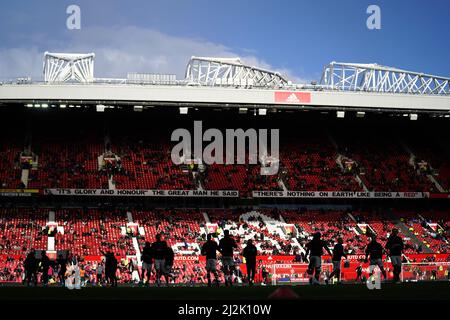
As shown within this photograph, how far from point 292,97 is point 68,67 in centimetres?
1656

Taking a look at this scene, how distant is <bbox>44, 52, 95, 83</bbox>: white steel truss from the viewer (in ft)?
182

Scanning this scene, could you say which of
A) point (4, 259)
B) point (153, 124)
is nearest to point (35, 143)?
point (153, 124)

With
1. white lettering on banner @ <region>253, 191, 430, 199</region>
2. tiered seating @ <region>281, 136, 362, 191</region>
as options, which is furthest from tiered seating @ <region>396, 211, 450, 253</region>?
tiered seating @ <region>281, 136, 362, 191</region>

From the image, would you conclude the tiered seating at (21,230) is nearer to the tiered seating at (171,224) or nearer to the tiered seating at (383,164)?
the tiered seating at (171,224)

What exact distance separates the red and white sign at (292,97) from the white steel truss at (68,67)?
44.7ft

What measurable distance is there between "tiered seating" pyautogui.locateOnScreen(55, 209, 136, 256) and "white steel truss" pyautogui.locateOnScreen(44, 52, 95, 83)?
407 inches

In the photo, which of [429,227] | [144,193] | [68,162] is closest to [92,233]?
[144,193]

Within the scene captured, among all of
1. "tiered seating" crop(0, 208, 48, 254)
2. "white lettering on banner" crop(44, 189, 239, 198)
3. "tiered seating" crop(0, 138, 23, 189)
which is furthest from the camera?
"tiered seating" crop(0, 138, 23, 189)

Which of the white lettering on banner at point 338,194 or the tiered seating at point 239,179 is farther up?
the tiered seating at point 239,179

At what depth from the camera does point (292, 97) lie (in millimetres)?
54031

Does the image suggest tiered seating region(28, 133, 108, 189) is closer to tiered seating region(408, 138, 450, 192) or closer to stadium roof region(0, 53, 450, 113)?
stadium roof region(0, 53, 450, 113)

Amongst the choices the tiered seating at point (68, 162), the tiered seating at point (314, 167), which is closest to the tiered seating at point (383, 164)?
the tiered seating at point (314, 167)

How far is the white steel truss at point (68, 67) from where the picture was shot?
182ft
